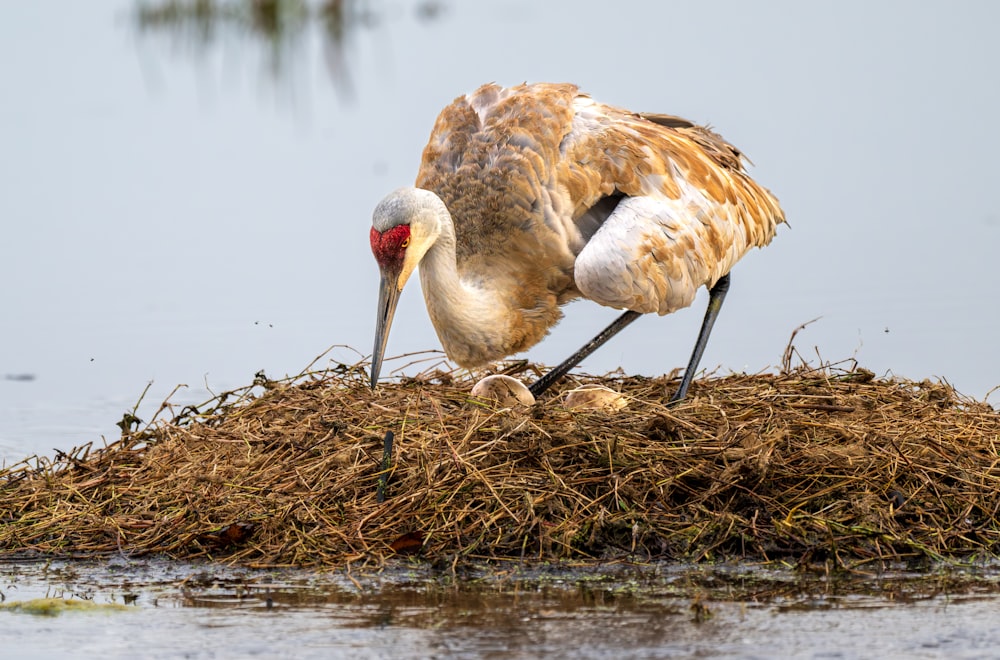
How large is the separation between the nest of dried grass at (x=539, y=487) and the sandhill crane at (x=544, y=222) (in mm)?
576

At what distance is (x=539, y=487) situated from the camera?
19.9 ft

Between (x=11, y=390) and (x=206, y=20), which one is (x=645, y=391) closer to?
(x=11, y=390)

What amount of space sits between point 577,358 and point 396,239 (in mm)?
1407

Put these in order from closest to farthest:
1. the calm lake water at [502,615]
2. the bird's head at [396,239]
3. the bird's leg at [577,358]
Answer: the calm lake water at [502,615]
the bird's head at [396,239]
the bird's leg at [577,358]

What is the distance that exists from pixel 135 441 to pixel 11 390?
2.45 m

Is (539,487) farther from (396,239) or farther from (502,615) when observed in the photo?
(396,239)

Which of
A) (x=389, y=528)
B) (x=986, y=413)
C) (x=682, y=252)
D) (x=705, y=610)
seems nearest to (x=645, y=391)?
(x=682, y=252)

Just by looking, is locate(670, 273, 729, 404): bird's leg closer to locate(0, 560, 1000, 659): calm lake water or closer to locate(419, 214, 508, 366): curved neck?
locate(419, 214, 508, 366): curved neck

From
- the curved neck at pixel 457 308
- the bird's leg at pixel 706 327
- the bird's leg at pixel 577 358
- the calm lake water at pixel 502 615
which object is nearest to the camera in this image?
the calm lake water at pixel 502 615

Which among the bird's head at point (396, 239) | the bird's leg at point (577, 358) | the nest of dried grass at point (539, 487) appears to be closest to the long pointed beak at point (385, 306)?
the bird's head at point (396, 239)

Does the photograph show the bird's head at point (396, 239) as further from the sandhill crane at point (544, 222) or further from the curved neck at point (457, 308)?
the curved neck at point (457, 308)

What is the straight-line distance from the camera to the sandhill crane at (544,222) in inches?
285

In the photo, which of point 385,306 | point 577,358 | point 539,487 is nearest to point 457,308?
point 385,306

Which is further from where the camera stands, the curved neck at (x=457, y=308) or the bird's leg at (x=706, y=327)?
the bird's leg at (x=706, y=327)
